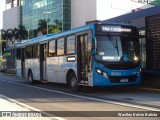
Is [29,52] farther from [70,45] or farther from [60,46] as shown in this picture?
[70,45]

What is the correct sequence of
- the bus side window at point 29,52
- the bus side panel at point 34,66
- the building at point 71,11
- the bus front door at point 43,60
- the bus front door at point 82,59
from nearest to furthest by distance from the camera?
the bus front door at point 82,59 < the bus front door at point 43,60 < the bus side panel at point 34,66 < the bus side window at point 29,52 < the building at point 71,11

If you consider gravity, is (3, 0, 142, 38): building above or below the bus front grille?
above

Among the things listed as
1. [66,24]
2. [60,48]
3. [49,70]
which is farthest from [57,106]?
[66,24]

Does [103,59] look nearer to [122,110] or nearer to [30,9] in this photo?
[122,110]

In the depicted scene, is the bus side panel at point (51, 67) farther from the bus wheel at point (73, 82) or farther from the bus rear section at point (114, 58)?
the bus rear section at point (114, 58)

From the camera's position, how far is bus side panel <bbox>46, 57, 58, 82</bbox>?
20.3 meters

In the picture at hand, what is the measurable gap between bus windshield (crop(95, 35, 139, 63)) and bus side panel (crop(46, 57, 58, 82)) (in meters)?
4.83

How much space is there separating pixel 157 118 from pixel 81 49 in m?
7.96

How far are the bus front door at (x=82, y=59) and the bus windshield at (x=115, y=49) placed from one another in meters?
0.87

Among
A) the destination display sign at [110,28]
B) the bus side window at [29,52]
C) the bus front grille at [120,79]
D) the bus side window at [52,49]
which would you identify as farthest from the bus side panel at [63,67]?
the bus side window at [29,52]

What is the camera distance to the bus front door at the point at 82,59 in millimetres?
16500

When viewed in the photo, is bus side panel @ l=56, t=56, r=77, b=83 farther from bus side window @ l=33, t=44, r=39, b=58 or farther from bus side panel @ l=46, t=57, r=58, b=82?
bus side window @ l=33, t=44, r=39, b=58

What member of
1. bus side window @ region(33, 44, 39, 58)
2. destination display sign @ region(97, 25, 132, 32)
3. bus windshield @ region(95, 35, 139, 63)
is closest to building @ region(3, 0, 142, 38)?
bus side window @ region(33, 44, 39, 58)

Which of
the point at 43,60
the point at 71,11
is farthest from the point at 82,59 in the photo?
the point at 71,11
